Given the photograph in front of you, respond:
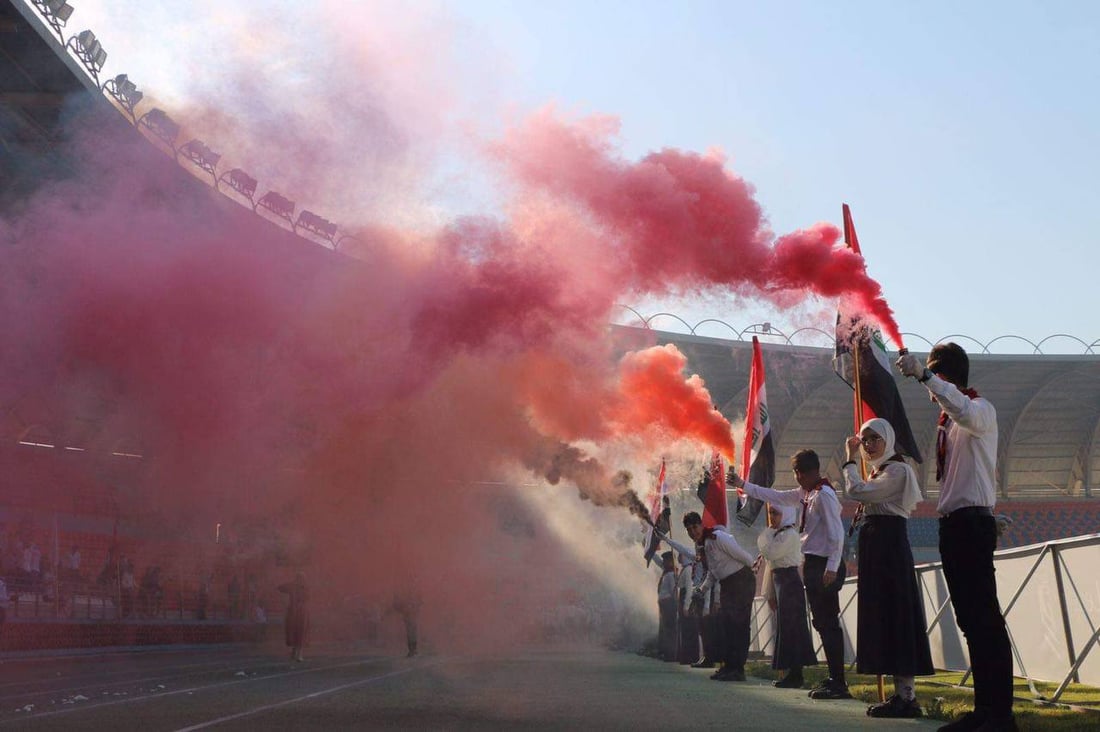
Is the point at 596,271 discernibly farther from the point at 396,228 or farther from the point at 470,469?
the point at 470,469

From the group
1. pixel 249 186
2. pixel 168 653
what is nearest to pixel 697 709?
pixel 168 653

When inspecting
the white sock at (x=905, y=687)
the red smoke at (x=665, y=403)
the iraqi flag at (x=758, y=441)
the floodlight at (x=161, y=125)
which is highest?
the floodlight at (x=161, y=125)

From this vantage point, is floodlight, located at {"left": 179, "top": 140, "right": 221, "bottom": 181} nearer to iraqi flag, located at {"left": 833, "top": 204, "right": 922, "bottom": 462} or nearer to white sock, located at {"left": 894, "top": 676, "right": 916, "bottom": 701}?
iraqi flag, located at {"left": 833, "top": 204, "right": 922, "bottom": 462}

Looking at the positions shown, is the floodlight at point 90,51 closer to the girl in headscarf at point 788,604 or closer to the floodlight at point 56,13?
the floodlight at point 56,13

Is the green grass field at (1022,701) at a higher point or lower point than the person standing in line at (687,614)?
lower

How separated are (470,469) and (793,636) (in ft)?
54.2

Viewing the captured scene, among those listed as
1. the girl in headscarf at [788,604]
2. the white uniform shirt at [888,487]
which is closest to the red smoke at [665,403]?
the girl in headscarf at [788,604]

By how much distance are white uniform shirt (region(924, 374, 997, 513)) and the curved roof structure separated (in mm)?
40949

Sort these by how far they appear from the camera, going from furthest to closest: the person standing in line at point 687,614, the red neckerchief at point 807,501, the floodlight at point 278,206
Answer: the floodlight at point 278,206, the person standing in line at point 687,614, the red neckerchief at point 807,501

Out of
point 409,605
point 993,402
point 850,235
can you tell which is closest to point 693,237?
point 850,235

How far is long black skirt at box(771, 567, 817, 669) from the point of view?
13484 mm

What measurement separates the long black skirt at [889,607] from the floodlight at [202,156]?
21.8m

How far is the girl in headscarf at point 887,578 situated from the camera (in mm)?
9453

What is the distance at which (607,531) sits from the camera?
40500 mm
